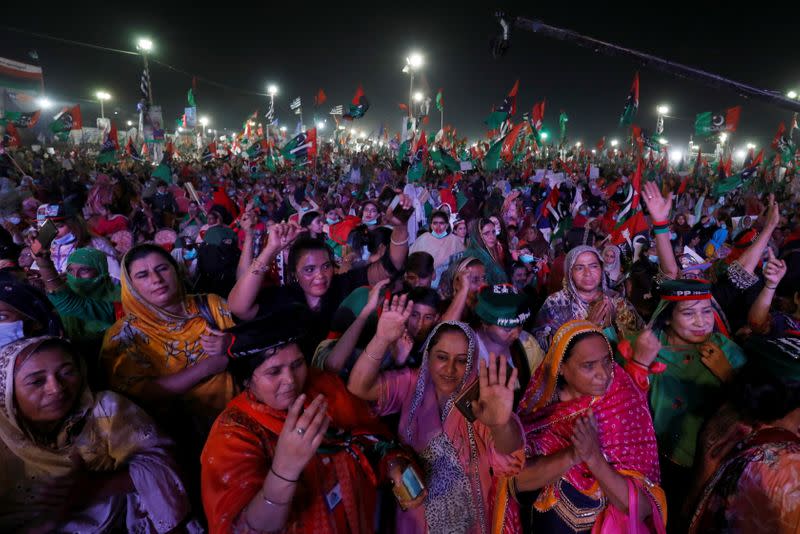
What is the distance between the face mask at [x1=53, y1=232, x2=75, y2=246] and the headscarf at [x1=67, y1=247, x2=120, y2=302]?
1.38 metres

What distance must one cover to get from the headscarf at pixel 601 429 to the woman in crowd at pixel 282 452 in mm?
837

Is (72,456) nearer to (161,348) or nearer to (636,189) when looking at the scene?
(161,348)

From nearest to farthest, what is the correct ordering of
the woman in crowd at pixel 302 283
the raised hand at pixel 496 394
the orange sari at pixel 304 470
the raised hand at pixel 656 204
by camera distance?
the orange sari at pixel 304 470, the raised hand at pixel 496 394, the woman in crowd at pixel 302 283, the raised hand at pixel 656 204

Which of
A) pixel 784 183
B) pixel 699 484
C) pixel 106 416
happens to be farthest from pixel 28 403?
pixel 784 183

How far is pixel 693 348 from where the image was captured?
2.57m

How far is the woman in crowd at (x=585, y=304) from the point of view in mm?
3285

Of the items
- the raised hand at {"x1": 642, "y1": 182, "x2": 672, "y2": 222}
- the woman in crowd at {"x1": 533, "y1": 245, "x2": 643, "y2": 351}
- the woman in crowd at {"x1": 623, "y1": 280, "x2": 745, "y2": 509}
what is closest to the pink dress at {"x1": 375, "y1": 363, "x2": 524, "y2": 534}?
the woman in crowd at {"x1": 623, "y1": 280, "x2": 745, "y2": 509}

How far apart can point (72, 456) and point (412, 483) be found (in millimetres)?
1474

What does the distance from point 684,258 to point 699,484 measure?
3579mm

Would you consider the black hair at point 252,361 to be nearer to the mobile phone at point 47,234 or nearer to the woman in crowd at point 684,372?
the woman in crowd at point 684,372

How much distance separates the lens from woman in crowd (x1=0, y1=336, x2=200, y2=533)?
166 centimetres

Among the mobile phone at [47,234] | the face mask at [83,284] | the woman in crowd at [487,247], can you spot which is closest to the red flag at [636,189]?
the woman in crowd at [487,247]

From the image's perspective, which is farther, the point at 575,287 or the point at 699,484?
the point at 575,287

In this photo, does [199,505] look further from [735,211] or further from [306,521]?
[735,211]
